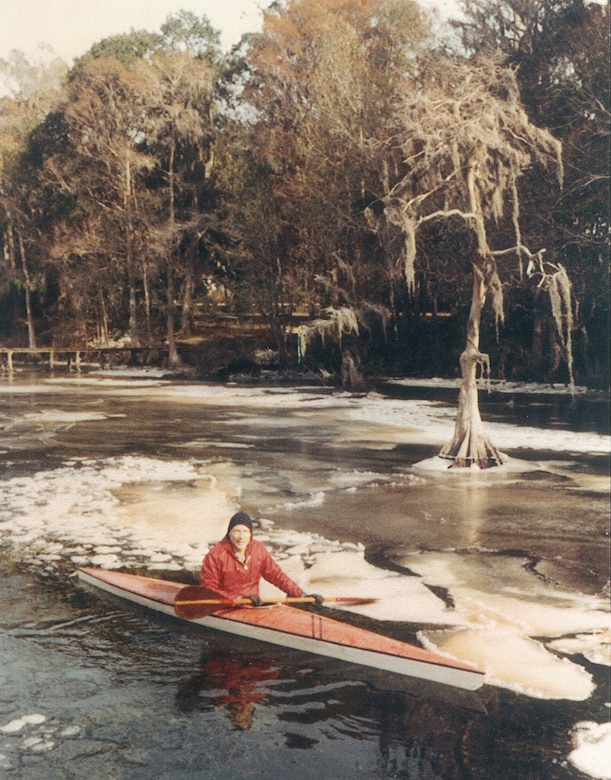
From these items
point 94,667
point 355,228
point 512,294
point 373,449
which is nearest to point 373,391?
point 355,228

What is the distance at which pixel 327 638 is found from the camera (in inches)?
168

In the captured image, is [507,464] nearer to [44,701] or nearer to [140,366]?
[44,701]

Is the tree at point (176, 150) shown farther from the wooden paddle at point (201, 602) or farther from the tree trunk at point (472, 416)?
the wooden paddle at point (201, 602)

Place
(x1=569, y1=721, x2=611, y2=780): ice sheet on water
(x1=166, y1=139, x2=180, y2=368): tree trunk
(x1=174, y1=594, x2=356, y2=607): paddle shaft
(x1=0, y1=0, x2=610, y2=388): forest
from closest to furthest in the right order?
(x1=569, y1=721, x2=611, y2=780): ice sheet on water
(x1=174, y1=594, x2=356, y2=607): paddle shaft
(x1=0, y1=0, x2=610, y2=388): forest
(x1=166, y1=139, x2=180, y2=368): tree trunk

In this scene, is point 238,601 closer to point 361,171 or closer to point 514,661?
point 514,661

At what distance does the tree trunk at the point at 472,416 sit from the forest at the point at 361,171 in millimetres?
37

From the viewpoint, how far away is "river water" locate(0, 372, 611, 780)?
3.47 m

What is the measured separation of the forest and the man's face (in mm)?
3116

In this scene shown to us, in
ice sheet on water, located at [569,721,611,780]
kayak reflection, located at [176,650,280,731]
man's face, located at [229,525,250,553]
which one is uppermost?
man's face, located at [229,525,250,553]

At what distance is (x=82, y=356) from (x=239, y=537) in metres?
19.3

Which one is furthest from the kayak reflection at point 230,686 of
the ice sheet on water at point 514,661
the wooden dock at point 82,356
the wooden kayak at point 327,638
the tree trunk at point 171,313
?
the wooden dock at point 82,356

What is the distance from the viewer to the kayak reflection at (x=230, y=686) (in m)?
3.80

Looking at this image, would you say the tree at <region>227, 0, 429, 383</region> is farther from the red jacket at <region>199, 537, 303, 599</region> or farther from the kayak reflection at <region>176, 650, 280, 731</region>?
the kayak reflection at <region>176, 650, 280, 731</region>

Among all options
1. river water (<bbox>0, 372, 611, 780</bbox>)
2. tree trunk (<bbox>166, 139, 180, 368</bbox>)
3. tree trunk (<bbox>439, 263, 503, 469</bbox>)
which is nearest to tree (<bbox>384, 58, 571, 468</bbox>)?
tree trunk (<bbox>439, 263, 503, 469</bbox>)
